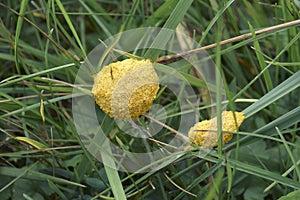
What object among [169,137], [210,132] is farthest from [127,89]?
[169,137]

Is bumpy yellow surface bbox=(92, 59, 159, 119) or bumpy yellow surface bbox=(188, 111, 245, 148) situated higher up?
bumpy yellow surface bbox=(92, 59, 159, 119)

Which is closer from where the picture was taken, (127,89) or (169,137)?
(127,89)

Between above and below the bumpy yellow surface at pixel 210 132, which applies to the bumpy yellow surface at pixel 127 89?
above

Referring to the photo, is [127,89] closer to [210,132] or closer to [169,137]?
[210,132]

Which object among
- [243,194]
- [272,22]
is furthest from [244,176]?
[272,22]

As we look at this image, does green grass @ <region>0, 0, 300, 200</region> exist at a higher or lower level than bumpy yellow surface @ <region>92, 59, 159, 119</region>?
lower

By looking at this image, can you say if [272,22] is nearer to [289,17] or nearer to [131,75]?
[289,17]

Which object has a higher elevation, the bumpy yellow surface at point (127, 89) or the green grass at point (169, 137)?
the bumpy yellow surface at point (127, 89)

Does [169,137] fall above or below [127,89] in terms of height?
below
